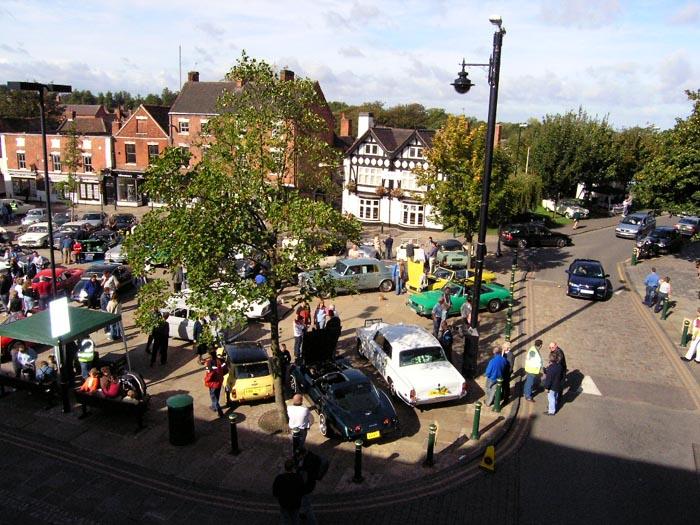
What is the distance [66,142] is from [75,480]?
Result: 150 ft

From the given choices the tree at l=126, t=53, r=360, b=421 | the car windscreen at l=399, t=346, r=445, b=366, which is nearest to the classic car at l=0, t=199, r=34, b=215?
the tree at l=126, t=53, r=360, b=421

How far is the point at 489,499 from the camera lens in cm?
991

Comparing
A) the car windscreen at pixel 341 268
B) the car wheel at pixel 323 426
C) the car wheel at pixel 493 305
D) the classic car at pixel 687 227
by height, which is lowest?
the car wheel at pixel 323 426

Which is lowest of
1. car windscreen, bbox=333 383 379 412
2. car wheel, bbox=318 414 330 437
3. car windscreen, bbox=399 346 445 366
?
car wheel, bbox=318 414 330 437

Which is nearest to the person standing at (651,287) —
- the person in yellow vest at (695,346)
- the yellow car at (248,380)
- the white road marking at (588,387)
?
the person in yellow vest at (695,346)

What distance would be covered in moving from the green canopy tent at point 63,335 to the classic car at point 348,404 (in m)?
5.65

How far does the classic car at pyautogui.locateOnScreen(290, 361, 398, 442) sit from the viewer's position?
37.5 feet

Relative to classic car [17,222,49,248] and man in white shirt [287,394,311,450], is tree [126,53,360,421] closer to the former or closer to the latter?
man in white shirt [287,394,311,450]

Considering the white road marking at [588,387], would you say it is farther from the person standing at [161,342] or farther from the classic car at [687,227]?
the classic car at [687,227]

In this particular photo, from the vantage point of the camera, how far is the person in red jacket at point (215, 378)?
12.6m

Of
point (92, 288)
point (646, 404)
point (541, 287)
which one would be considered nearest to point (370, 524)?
point (646, 404)

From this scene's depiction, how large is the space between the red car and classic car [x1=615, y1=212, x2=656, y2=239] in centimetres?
3575

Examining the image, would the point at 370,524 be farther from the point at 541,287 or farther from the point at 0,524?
the point at 541,287

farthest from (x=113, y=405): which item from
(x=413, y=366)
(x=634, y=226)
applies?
(x=634, y=226)
